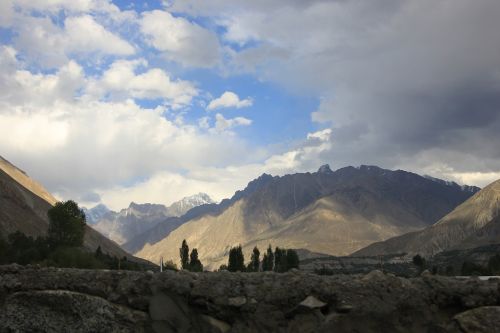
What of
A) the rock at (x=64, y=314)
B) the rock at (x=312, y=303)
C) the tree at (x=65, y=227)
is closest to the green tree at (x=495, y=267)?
the tree at (x=65, y=227)

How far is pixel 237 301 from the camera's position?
8.47m

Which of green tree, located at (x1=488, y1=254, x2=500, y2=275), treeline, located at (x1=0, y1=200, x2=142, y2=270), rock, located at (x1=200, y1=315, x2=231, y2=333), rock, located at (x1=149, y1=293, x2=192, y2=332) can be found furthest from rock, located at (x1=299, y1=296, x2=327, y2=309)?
green tree, located at (x1=488, y1=254, x2=500, y2=275)

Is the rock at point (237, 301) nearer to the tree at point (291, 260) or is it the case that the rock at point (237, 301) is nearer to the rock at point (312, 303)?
the rock at point (312, 303)

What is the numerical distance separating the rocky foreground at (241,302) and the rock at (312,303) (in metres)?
0.02

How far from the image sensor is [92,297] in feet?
27.6

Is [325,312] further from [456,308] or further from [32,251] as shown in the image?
[32,251]

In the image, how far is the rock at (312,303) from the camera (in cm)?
830

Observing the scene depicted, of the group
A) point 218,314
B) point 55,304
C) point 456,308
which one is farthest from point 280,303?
point 55,304

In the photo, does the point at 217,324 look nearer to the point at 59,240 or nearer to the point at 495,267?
the point at 59,240

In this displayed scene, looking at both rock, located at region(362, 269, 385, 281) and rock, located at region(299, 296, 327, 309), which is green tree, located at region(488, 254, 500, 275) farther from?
rock, located at region(299, 296, 327, 309)

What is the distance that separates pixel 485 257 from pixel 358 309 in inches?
7549

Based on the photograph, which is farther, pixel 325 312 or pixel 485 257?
pixel 485 257

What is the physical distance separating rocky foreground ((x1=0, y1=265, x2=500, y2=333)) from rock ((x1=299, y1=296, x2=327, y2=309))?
2 centimetres

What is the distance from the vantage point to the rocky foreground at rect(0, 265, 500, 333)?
8289 millimetres
